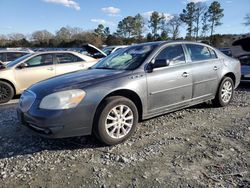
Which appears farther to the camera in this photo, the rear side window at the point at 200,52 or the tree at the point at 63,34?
the tree at the point at 63,34

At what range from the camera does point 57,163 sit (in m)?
3.49

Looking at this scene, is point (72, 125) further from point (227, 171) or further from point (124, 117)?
point (227, 171)

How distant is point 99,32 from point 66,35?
14.1 metres

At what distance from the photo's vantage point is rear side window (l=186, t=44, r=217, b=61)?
17.6 ft

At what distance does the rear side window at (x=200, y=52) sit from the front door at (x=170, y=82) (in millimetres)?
281

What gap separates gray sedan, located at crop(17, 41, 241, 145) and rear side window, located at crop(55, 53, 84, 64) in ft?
11.4

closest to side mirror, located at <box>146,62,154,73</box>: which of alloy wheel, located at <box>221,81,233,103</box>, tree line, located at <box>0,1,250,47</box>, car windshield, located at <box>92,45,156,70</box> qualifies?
car windshield, located at <box>92,45,156,70</box>

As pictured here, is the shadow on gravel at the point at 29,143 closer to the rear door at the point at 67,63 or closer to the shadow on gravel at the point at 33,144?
the shadow on gravel at the point at 33,144

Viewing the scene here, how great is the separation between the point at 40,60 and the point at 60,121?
5.04 meters

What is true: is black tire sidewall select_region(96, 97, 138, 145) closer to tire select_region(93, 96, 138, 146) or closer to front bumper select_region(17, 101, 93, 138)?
tire select_region(93, 96, 138, 146)

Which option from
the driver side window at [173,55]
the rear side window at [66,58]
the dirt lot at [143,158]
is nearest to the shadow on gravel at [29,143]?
the dirt lot at [143,158]

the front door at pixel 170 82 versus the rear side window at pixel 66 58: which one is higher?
the rear side window at pixel 66 58

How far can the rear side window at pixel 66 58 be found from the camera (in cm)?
848

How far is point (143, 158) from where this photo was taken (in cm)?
357
